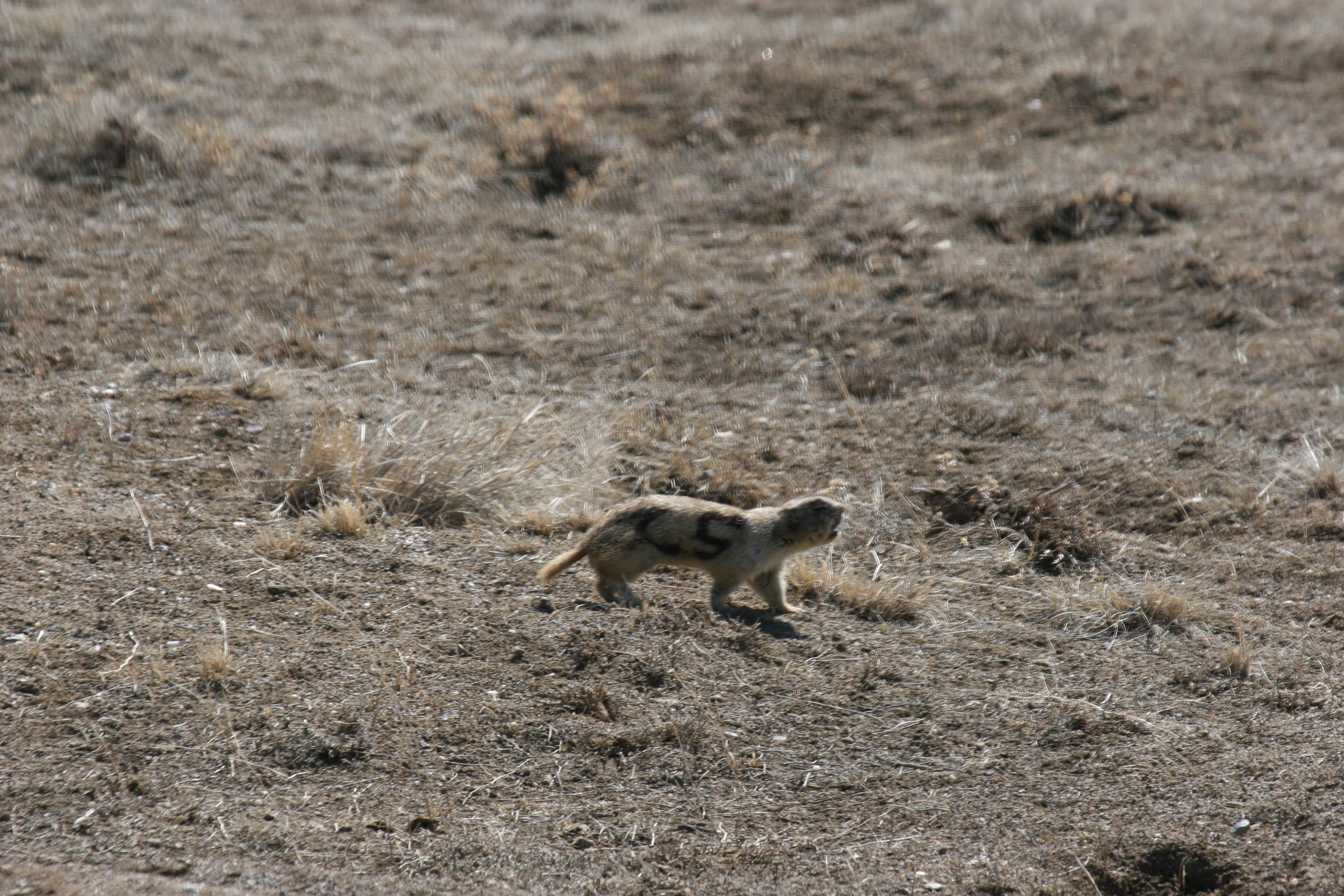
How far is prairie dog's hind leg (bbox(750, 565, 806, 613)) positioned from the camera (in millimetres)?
5504

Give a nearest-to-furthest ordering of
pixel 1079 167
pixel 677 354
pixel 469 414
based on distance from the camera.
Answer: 1. pixel 469 414
2. pixel 677 354
3. pixel 1079 167

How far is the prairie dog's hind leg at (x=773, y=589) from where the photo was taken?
550 cm

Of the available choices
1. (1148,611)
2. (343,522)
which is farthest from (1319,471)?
(343,522)

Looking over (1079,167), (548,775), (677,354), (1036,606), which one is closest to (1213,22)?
(1079,167)

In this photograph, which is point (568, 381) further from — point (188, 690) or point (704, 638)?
point (188, 690)

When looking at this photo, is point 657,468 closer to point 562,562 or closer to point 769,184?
point 562,562

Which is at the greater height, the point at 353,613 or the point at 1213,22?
the point at 1213,22

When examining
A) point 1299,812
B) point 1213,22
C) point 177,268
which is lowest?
point 1299,812

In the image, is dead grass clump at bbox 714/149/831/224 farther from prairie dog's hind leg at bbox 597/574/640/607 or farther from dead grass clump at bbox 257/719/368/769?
dead grass clump at bbox 257/719/368/769

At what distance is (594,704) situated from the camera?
4.73m

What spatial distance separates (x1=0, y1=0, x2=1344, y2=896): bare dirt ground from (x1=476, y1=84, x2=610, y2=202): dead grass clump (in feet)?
0.20

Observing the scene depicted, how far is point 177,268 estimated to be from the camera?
9.28 metres

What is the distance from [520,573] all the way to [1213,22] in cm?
1501

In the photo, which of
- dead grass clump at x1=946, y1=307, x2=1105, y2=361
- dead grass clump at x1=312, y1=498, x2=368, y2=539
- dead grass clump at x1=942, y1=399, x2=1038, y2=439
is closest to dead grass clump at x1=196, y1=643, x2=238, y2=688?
dead grass clump at x1=312, y1=498, x2=368, y2=539
